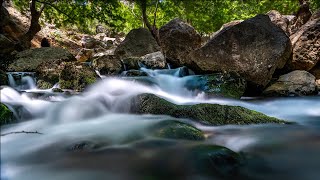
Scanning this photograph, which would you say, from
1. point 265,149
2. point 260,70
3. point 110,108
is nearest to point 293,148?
point 265,149

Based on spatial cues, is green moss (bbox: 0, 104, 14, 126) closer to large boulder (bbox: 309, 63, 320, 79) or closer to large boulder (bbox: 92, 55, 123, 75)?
large boulder (bbox: 92, 55, 123, 75)

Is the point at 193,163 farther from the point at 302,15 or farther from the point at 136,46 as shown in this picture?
the point at 302,15

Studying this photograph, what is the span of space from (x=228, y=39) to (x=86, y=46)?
20.9 m

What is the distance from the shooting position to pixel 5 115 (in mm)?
4750

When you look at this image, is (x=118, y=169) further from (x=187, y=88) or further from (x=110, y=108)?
(x=187, y=88)

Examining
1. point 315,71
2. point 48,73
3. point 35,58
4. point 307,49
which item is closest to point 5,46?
point 35,58

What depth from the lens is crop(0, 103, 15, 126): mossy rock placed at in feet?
15.3

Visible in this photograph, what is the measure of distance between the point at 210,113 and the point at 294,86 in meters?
4.84

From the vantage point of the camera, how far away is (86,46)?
90.1 ft

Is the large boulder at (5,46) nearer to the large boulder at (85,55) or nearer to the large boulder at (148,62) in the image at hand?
the large boulder at (148,62)

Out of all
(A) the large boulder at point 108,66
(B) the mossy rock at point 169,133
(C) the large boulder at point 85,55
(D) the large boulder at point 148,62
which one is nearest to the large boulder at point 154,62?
(D) the large boulder at point 148,62

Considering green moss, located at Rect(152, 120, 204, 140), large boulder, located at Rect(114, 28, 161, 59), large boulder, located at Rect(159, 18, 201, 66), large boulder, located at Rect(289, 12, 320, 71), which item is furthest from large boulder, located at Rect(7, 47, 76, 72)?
large boulder, located at Rect(289, 12, 320, 71)

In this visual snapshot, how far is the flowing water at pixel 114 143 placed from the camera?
3244 millimetres

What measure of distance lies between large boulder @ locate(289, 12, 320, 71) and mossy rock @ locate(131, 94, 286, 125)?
5422 mm
